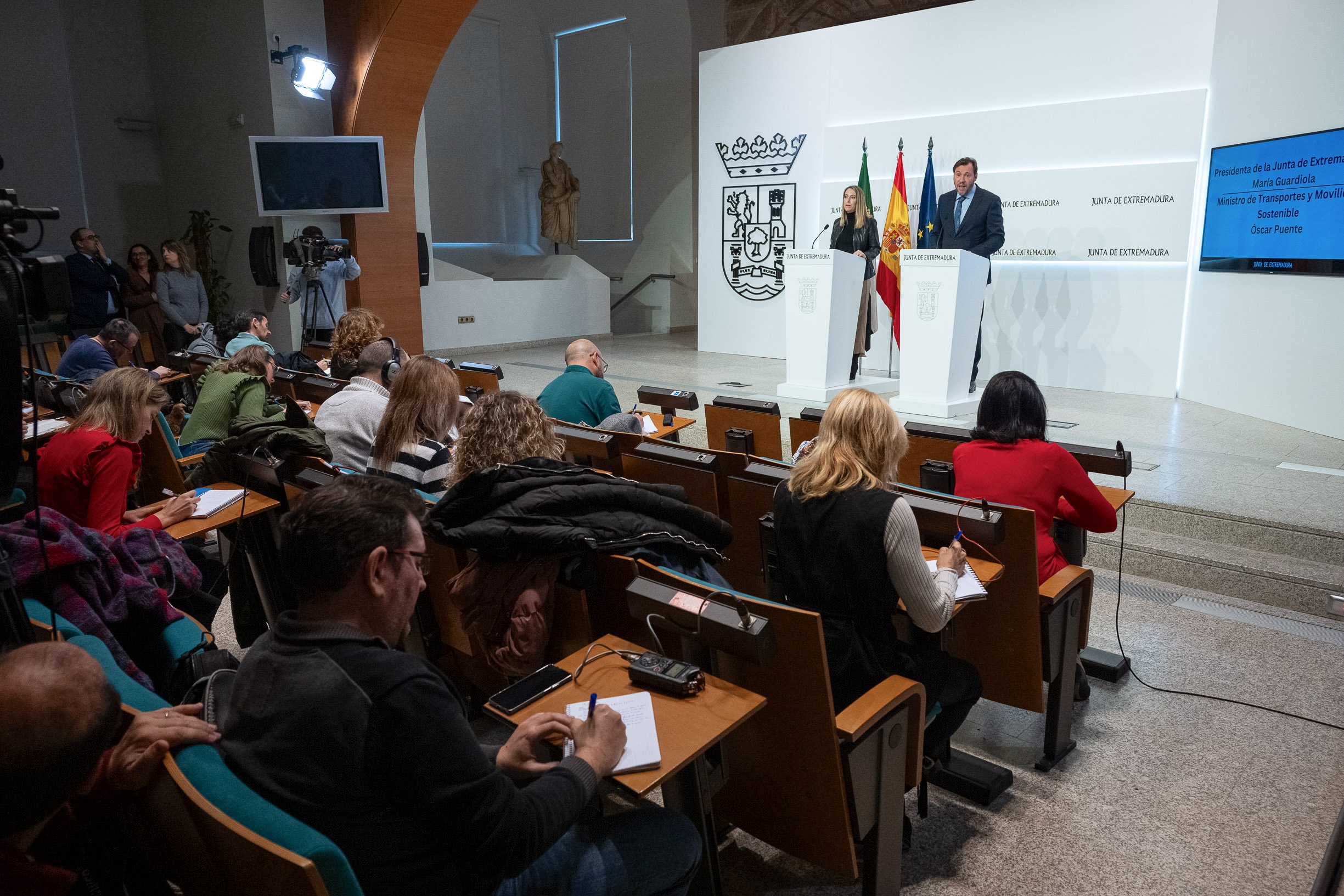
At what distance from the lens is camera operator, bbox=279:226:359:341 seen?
23.7ft

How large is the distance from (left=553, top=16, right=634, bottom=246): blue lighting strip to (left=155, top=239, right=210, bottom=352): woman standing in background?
449cm

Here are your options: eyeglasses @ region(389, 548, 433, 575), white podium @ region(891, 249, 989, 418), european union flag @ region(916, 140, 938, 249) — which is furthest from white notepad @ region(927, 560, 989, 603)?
european union flag @ region(916, 140, 938, 249)

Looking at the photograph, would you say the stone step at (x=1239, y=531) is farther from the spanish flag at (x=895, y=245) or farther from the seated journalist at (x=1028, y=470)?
the spanish flag at (x=895, y=245)

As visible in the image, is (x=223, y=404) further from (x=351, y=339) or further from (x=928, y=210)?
(x=928, y=210)

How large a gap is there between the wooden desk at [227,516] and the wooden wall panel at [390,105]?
5922 millimetres

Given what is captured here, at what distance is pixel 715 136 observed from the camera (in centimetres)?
934

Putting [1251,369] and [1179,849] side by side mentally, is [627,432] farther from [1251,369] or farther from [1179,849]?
[1251,369]

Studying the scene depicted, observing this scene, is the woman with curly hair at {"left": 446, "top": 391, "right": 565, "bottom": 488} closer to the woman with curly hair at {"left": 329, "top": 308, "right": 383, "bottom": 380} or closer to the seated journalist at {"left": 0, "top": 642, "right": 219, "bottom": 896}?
the seated journalist at {"left": 0, "top": 642, "right": 219, "bottom": 896}

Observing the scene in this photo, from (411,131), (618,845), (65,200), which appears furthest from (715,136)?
(618,845)

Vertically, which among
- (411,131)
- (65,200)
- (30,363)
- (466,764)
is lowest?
(466,764)

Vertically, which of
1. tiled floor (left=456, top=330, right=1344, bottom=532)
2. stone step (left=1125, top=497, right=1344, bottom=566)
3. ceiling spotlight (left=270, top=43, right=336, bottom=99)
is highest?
ceiling spotlight (left=270, top=43, right=336, bottom=99)

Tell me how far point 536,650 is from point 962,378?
4.84 m

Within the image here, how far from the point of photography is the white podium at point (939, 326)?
588 cm

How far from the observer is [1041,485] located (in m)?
2.54
